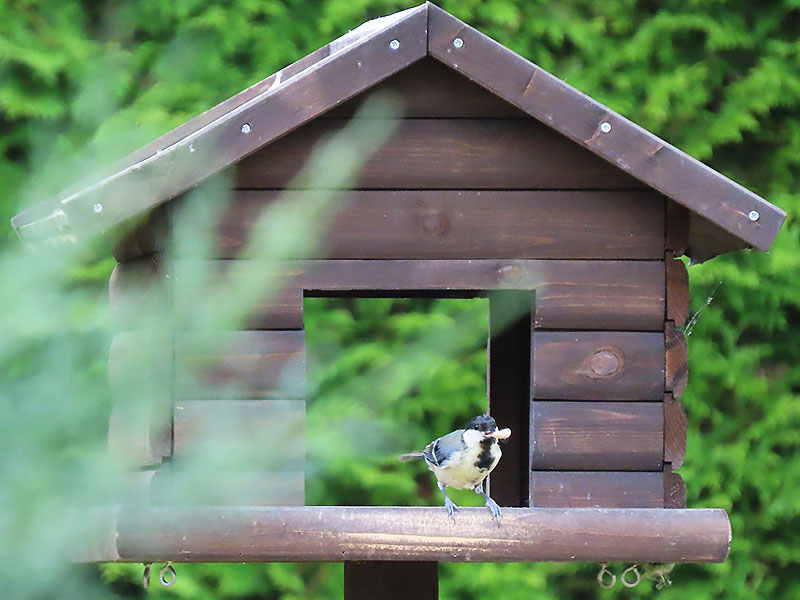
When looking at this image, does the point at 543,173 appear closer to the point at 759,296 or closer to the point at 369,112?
the point at 369,112

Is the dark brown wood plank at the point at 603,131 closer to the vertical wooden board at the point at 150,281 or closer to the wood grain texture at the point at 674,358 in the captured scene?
the wood grain texture at the point at 674,358

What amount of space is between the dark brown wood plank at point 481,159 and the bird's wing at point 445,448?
1.54ft

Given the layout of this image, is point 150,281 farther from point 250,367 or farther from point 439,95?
point 439,95

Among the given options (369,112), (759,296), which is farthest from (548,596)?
(369,112)

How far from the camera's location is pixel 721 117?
9.02ft

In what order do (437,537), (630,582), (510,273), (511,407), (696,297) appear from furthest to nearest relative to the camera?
1. (696,297)
2. (511,407)
3. (630,582)
4. (510,273)
5. (437,537)

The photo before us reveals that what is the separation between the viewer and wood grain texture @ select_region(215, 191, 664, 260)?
155cm

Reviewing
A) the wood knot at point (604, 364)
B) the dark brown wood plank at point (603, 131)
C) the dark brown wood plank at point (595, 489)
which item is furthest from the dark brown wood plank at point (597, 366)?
the dark brown wood plank at point (603, 131)

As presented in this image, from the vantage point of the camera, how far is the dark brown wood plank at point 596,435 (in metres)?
1.57

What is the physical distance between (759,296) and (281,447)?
8.04ft

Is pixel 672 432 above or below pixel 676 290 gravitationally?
below

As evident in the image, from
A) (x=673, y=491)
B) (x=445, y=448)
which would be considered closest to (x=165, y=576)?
(x=445, y=448)

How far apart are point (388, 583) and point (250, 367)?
1.63ft

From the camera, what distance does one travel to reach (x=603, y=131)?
148 cm
